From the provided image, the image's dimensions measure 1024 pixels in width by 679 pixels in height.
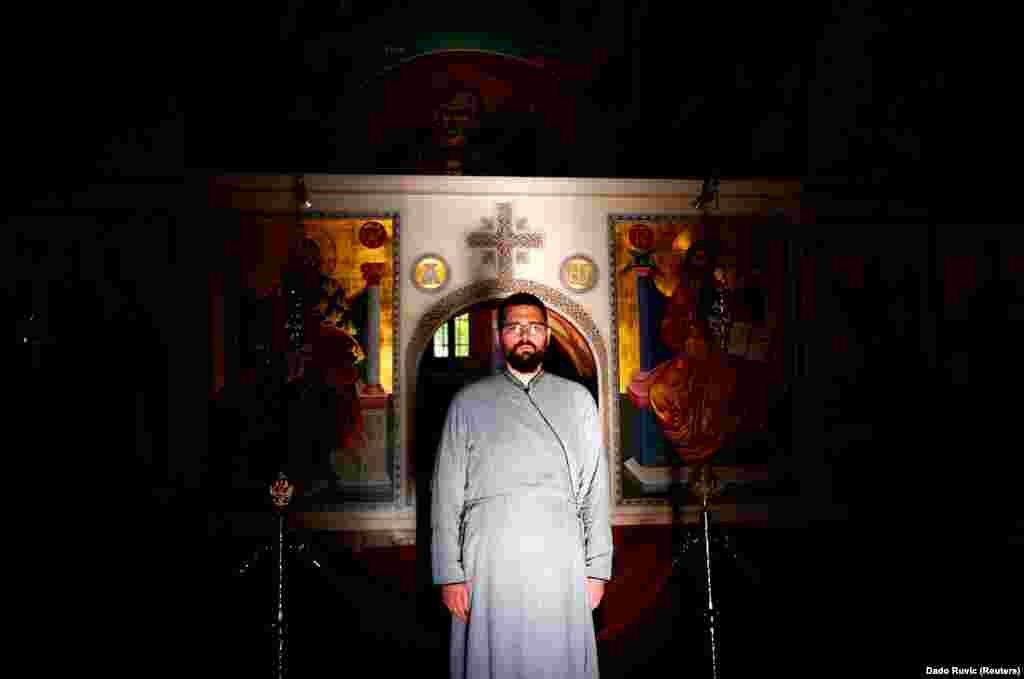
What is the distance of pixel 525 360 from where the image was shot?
2.96 meters

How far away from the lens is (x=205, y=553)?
6199 millimetres

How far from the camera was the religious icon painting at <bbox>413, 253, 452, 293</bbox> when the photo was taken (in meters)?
6.96

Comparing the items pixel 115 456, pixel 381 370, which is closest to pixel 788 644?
pixel 381 370

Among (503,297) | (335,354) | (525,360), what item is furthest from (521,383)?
(335,354)

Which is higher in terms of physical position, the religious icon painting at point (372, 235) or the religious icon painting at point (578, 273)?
the religious icon painting at point (372, 235)

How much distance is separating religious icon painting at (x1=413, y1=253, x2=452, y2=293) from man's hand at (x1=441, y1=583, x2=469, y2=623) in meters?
4.52

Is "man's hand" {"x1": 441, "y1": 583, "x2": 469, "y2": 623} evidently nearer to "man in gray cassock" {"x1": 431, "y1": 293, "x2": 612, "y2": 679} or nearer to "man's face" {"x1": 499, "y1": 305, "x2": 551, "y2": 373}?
"man in gray cassock" {"x1": 431, "y1": 293, "x2": 612, "y2": 679}

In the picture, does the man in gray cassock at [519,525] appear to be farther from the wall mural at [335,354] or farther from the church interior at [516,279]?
the wall mural at [335,354]

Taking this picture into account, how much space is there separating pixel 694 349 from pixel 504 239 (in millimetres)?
2354

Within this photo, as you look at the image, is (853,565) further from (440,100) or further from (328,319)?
(440,100)

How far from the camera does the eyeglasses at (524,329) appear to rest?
2.92 meters

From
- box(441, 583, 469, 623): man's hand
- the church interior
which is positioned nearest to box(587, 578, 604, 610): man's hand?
box(441, 583, 469, 623): man's hand

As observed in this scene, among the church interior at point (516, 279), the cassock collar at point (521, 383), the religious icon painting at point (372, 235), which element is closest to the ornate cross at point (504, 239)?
the church interior at point (516, 279)

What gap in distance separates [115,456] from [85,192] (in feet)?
8.94
